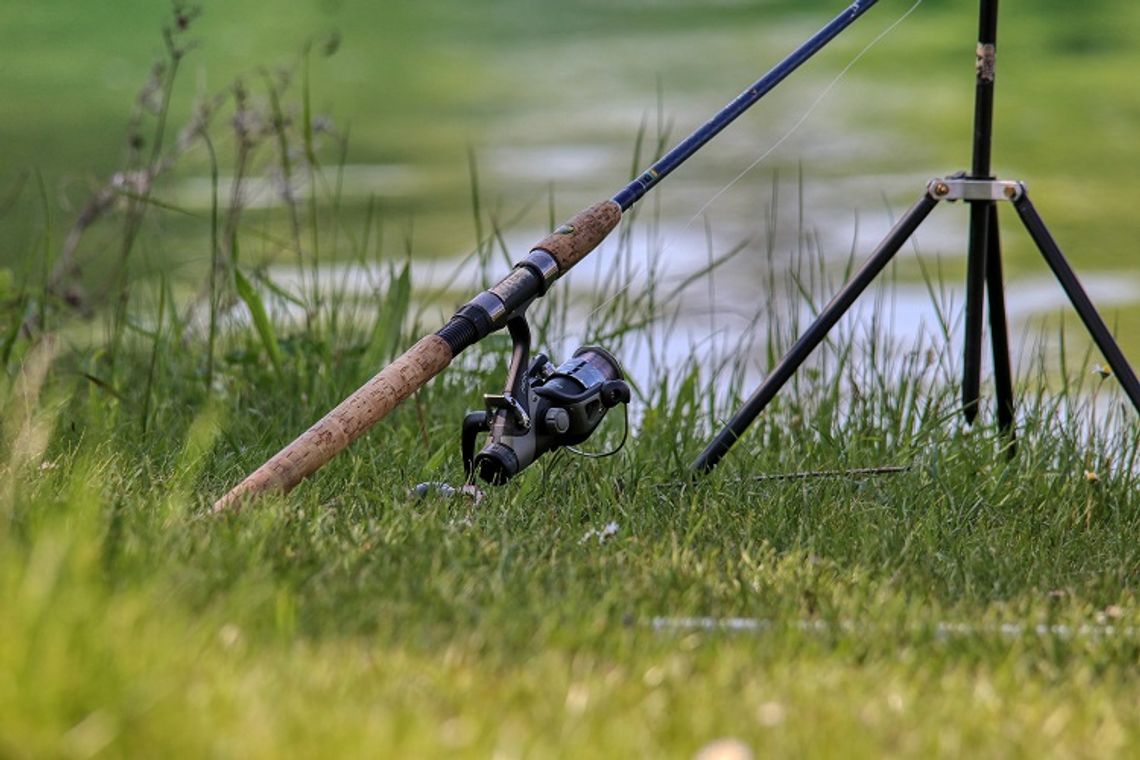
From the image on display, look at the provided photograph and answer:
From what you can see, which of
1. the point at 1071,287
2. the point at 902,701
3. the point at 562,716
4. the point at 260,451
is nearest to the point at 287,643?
the point at 562,716

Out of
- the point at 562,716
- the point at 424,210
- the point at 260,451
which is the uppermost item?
the point at 562,716

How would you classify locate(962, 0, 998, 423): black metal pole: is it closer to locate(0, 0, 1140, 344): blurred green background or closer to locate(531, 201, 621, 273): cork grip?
locate(531, 201, 621, 273): cork grip

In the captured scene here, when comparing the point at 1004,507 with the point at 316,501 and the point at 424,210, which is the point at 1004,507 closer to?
the point at 316,501

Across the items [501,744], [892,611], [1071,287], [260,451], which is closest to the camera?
[501,744]

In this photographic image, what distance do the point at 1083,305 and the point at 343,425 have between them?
3.72ft

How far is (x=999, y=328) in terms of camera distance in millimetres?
2865

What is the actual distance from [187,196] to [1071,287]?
5.70m

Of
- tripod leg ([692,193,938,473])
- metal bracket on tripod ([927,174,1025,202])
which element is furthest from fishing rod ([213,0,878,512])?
metal bracket on tripod ([927,174,1025,202])

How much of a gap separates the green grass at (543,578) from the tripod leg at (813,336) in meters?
0.09

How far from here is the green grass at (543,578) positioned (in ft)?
5.06

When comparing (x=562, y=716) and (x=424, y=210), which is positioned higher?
(x=562, y=716)

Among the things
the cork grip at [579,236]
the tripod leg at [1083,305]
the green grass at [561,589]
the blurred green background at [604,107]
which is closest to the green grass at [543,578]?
the green grass at [561,589]

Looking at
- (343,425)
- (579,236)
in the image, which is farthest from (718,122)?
(343,425)

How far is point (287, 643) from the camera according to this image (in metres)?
1.77
